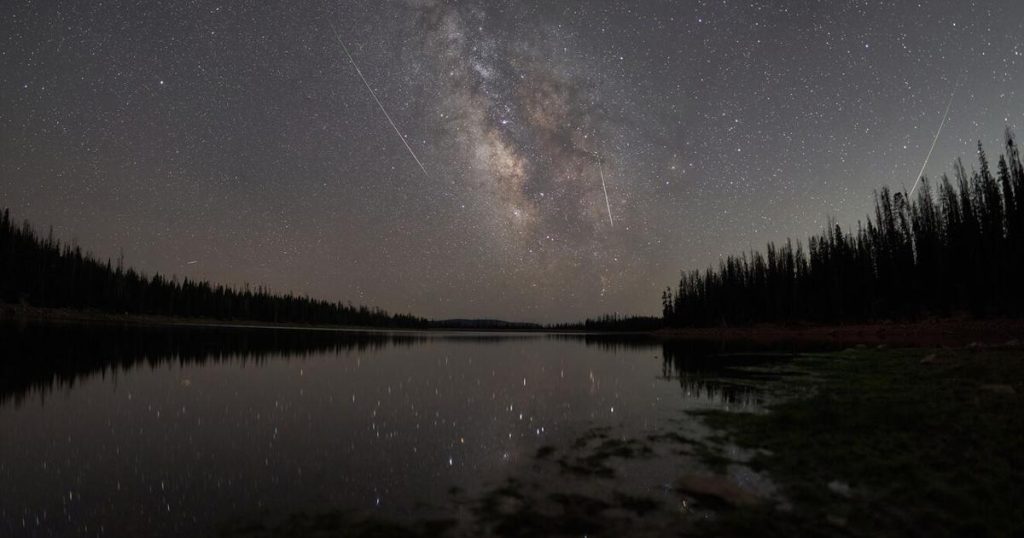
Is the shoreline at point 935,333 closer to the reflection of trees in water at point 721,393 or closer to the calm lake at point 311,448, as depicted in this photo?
the reflection of trees in water at point 721,393

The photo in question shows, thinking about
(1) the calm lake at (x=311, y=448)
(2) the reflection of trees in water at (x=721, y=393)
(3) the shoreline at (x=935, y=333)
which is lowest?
(1) the calm lake at (x=311, y=448)

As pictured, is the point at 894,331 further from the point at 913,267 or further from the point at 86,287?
the point at 86,287

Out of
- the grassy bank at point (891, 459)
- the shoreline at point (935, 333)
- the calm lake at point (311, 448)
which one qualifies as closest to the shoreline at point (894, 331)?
the shoreline at point (935, 333)

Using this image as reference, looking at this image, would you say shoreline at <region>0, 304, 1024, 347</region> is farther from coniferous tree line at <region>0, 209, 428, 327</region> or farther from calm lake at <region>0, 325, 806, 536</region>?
calm lake at <region>0, 325, 806, 536</region>

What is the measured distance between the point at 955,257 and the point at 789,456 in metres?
74.3

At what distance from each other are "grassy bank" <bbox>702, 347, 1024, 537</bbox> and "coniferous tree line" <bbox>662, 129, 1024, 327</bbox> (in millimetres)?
50782

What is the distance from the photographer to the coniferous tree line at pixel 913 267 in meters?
52.5

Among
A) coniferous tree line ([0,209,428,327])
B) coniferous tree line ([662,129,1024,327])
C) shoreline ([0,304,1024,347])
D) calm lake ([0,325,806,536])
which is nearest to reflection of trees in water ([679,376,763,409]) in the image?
calm lake ([0,325,806,536])

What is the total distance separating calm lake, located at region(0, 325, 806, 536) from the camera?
22.1 ft

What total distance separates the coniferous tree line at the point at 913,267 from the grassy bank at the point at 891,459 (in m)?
50.8

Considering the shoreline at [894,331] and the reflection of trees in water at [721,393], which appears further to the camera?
the shoreline at [894,331]

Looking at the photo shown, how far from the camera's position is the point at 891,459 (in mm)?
8375

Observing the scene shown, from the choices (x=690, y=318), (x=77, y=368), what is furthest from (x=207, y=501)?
(x=690, y=318)

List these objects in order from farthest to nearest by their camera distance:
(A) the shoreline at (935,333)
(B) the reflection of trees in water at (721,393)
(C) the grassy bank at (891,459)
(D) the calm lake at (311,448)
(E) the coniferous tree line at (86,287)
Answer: (E) the coniferous tree line at (86,287) < (A) the shoreline at (935,333) < (B) the reflection of trees in water at (721,393) < (D) the calm lake at (311,448) < (C) the grassy bank at (891,459)
